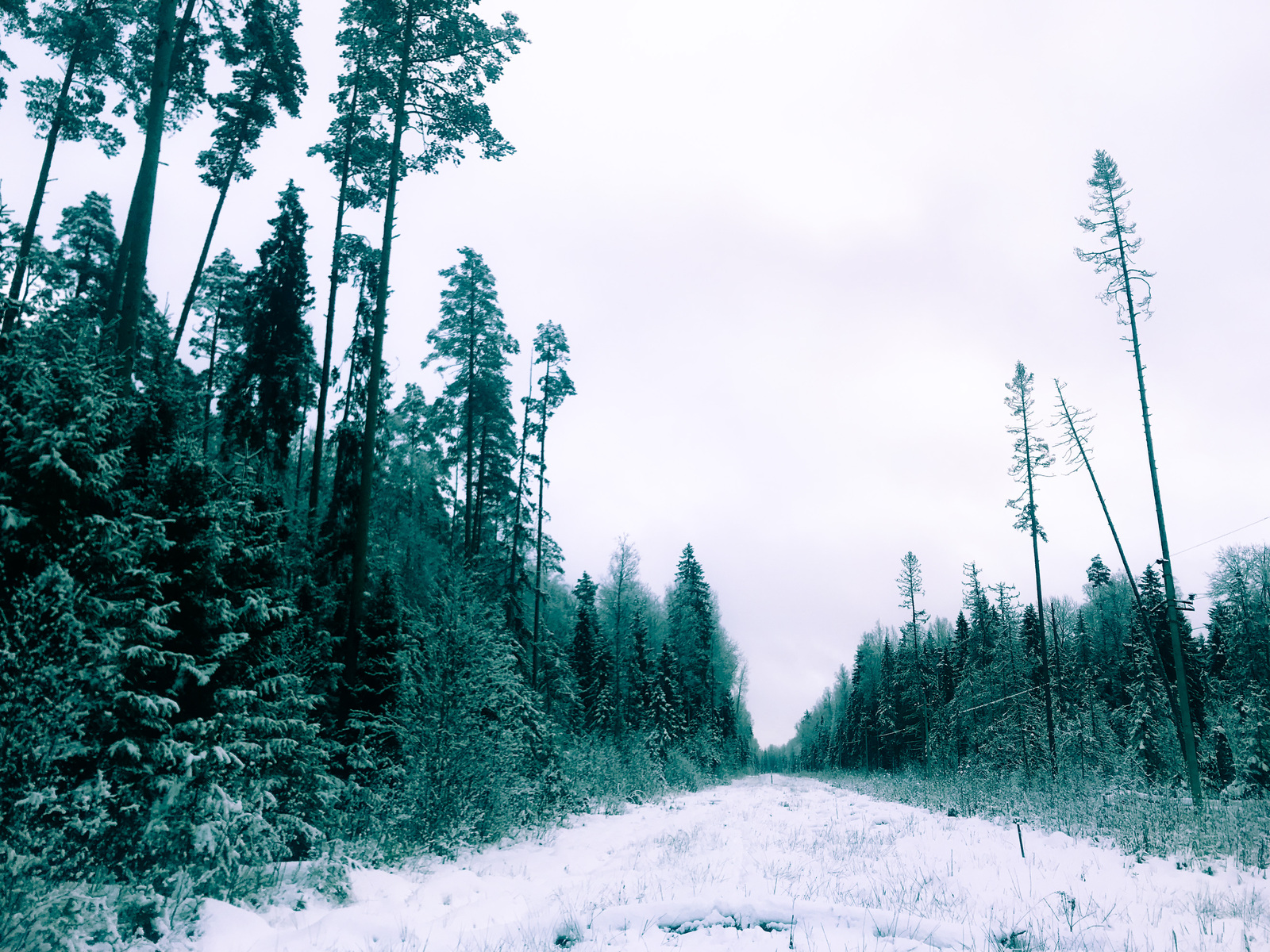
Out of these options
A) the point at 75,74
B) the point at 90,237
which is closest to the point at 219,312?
the point at 90,237

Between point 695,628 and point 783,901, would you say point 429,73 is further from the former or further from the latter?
point 695,628

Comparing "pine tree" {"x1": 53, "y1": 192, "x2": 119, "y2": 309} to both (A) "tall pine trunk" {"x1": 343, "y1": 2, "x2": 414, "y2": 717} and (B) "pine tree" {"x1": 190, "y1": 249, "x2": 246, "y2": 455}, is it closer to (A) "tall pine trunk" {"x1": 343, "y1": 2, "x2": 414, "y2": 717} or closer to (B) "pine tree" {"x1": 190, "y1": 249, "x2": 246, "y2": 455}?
(B) "pine tree" {"x1": 190, "y1": 249, "x2": 246, "y2": 455}

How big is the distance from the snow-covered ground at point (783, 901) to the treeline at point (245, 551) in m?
1.11

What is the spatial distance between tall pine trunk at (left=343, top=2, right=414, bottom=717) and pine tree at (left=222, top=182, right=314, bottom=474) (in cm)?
940

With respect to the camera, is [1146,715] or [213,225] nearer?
[213,225]

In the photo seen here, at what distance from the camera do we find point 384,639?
12.8m

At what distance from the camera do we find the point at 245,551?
7.07 m

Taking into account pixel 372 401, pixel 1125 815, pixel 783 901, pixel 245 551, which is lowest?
pixel 1125 815

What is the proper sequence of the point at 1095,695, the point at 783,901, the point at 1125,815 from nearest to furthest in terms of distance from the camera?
the point at 783,901 → the point at 1125,815 → the point at 1095,695

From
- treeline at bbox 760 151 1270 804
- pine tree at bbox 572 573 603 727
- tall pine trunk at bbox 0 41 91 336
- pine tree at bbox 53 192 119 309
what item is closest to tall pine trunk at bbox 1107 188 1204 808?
treeline at bbox 760 151 1270 804

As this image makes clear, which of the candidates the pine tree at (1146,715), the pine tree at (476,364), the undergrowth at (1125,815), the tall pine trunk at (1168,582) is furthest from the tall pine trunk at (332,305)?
the pine tree at (1146,715)

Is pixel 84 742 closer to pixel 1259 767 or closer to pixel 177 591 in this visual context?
pixel 177 591

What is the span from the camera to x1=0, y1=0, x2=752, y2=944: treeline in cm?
504

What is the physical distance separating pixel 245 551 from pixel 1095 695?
142 feet
